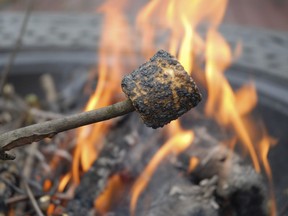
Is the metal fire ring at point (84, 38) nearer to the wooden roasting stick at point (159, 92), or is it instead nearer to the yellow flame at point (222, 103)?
the yellow flame at point (222, 103)

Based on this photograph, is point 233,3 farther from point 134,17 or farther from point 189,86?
point 189,86

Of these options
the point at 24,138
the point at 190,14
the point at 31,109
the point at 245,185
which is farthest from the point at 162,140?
the point at 24,138

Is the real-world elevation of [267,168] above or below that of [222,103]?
below

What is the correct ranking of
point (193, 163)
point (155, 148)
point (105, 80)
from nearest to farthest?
point (193, 163)
point (155, 148)
point (105, 80)

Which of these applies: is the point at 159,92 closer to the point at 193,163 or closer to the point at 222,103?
the point at 193,163

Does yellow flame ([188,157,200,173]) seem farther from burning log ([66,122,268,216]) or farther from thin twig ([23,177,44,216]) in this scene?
thin twig ([23,177,44,216])

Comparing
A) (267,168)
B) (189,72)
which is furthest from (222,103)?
(267,168)

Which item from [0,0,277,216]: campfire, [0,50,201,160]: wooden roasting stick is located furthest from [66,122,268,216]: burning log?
[0,50,201,160]: wooden roasting stick
